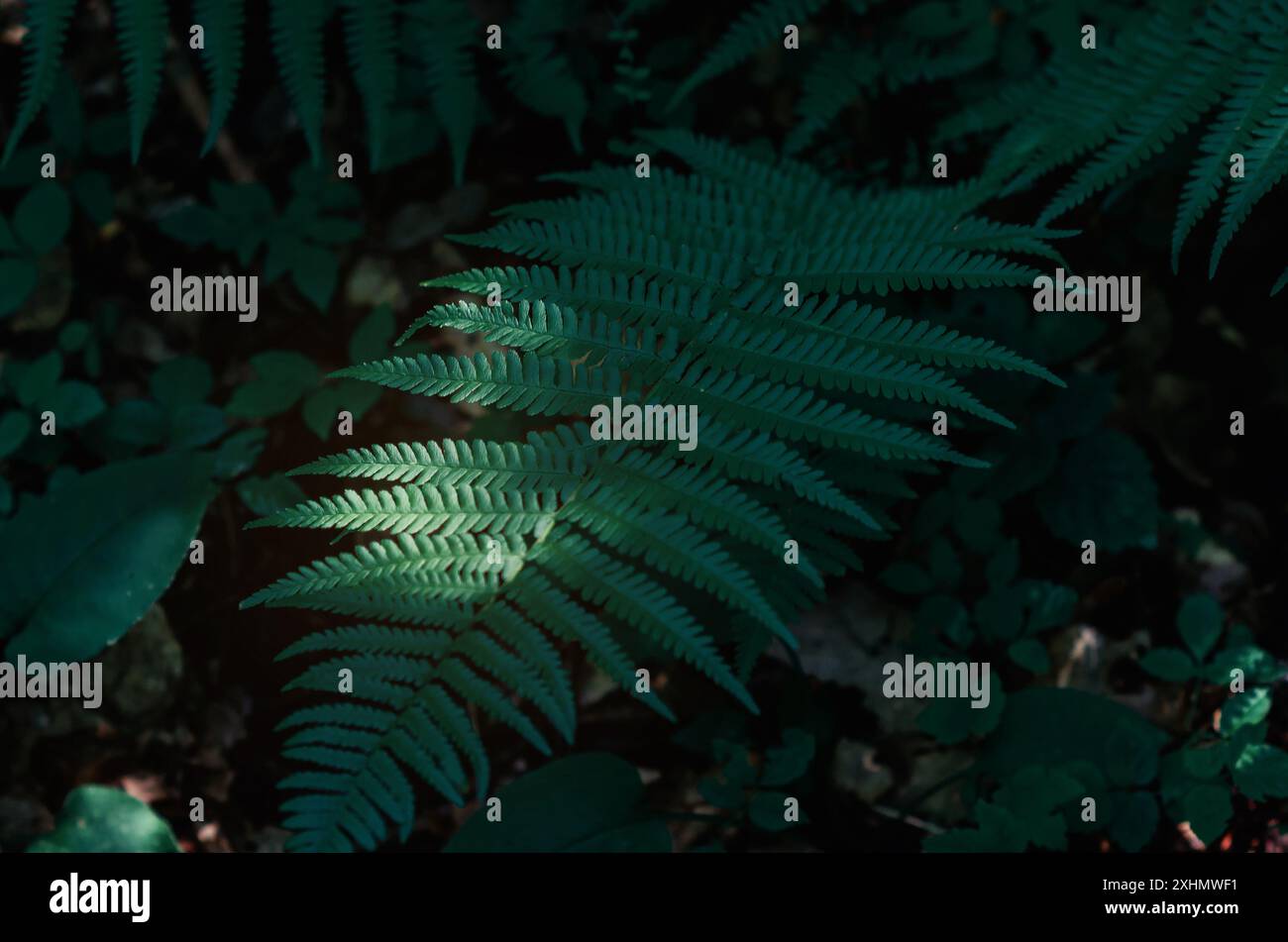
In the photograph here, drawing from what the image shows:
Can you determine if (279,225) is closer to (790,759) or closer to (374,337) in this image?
(374,337)

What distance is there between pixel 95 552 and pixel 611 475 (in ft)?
4.74

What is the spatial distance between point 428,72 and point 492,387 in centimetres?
131

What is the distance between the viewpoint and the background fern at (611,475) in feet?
5.68

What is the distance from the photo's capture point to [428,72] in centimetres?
287

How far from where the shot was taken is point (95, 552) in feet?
8.59

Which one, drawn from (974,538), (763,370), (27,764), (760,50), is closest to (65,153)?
(27,764)

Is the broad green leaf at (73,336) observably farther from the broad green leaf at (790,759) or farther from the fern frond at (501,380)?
the broad green leaf at (790,759)

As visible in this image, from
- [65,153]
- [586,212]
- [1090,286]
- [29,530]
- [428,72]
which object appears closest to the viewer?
[586,212]

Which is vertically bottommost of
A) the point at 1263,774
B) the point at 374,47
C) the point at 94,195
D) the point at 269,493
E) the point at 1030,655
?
the point at 1263,774

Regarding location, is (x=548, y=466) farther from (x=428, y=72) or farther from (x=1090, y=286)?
(x=1090, y=286)

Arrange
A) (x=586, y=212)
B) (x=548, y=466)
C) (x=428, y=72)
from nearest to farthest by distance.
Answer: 1. (x=548, y=466)
2. (x=586, y=212)
3. (x=428, y=72)

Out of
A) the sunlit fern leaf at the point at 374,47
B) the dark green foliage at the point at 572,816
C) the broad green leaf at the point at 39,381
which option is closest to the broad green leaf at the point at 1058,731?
the dark green foliage at the point at 572,816

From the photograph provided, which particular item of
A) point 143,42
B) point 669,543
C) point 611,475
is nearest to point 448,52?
point 143,42

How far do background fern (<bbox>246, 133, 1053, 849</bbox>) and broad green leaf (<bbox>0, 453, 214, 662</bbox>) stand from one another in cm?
84
